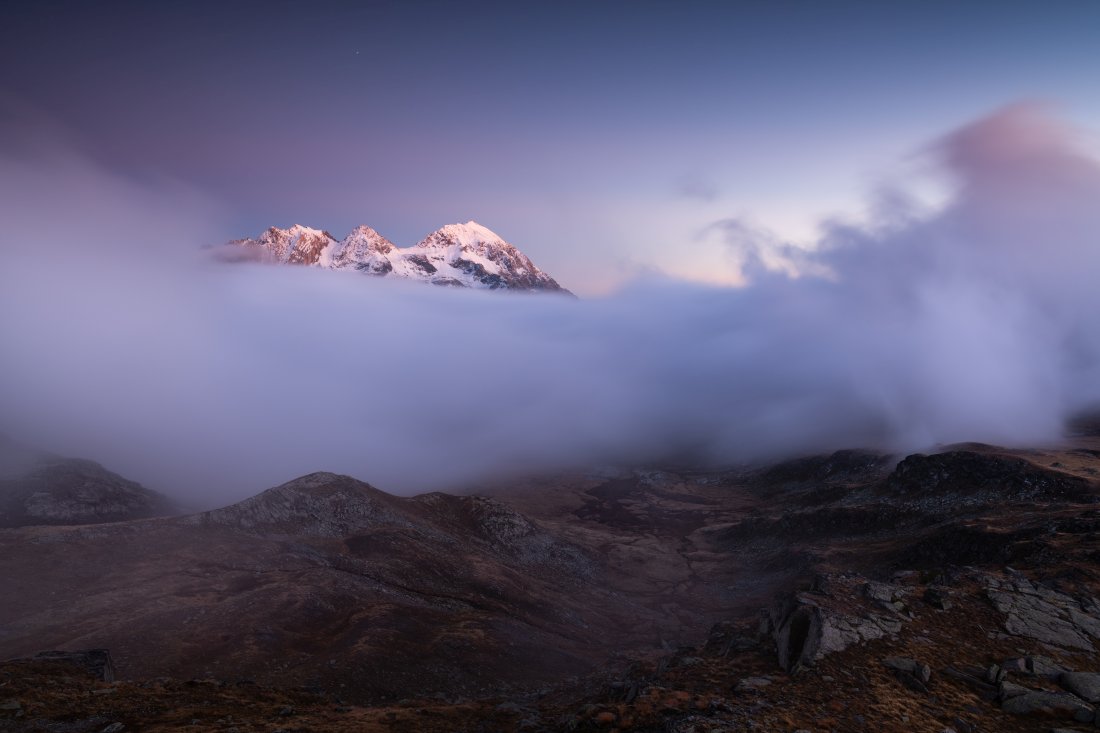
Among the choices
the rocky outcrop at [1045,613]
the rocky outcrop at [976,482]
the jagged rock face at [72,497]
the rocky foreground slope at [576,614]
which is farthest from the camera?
the jagged rock face at [72,497]

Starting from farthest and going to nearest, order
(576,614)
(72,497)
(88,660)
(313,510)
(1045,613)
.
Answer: (72,497), (313,510), (576,614), (88,660), (1045,613)

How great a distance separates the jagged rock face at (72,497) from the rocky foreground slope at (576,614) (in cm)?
6979

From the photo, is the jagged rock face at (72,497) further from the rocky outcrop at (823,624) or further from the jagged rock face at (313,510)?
the rocky outcrop at (823,624)

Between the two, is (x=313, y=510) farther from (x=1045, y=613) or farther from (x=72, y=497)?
(x=72, y=497)

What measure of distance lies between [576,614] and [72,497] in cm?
12921

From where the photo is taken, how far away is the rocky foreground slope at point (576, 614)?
2511 centimetres

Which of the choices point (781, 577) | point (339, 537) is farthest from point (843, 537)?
point (339, 537)

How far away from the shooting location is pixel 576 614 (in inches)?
2810

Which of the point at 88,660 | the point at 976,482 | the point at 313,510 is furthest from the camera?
the point at 976,482

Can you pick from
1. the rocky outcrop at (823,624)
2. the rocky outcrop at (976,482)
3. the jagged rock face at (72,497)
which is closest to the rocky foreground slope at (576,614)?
the rocky outcrop at (823,624)

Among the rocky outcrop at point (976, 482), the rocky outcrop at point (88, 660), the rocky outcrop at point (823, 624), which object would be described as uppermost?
the rocky outcrop at point (976, 482)

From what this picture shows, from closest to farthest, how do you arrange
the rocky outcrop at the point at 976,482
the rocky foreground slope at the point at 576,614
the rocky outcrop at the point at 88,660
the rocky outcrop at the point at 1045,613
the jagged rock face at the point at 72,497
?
the rocky foreground slope at the point at 576,614, the rocky outcrop at the point at 1045,613, the rocky outcrop at the point at 88,660, the rocky outcrop at the point at 976,482, the jagged rock face at the point at 72,497

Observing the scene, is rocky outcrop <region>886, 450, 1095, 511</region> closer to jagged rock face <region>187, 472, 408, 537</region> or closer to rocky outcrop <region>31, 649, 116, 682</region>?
jagged rock face <region>187, 472, 408, 537</region>

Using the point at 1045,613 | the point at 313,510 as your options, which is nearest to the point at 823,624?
the point at 1045,613
